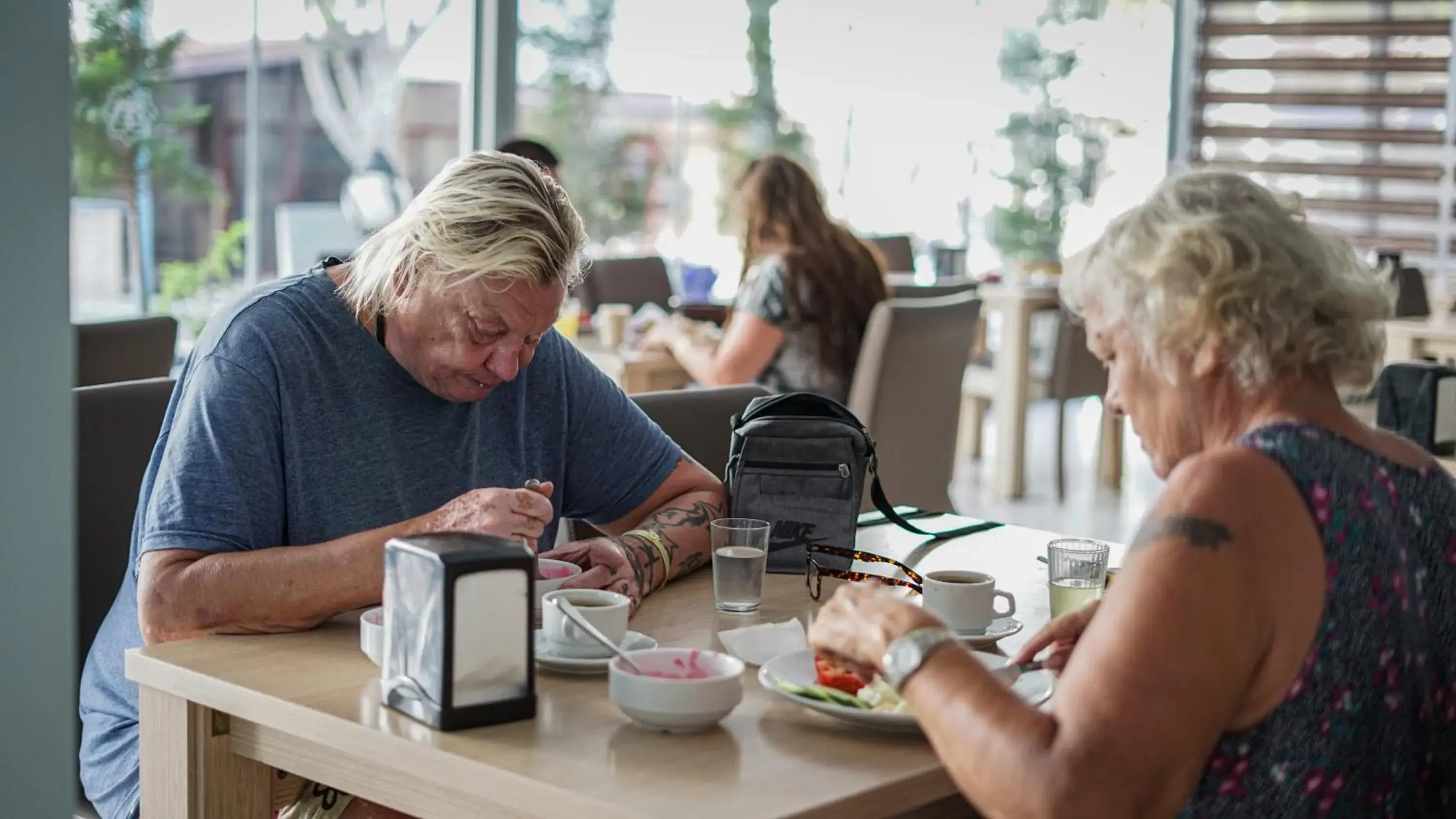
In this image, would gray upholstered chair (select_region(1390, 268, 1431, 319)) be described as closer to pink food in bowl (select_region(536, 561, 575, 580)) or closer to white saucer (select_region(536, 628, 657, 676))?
pink food in bowl (select_region(536, 561, 575, 580))

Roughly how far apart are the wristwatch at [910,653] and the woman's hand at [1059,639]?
1.04ft

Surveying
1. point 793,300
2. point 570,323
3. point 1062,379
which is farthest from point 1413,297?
point 570,323

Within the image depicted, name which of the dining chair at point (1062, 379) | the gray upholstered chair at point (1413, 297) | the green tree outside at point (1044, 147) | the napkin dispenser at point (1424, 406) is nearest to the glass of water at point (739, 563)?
the napkin dispenser at point (1424, 406)

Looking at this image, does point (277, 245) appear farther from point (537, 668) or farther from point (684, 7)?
point (537, 668)

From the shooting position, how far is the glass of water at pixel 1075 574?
1717 mm

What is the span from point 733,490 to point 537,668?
54 centimetres

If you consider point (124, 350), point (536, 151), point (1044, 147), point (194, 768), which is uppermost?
point (1044, 147)

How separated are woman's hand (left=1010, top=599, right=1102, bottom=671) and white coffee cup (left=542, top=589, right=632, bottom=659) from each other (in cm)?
37

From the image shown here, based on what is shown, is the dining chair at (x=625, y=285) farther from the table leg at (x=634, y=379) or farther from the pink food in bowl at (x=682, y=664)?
the pink food in bowl at (x=682, y=664)

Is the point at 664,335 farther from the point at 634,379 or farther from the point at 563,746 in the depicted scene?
the point at 563,746

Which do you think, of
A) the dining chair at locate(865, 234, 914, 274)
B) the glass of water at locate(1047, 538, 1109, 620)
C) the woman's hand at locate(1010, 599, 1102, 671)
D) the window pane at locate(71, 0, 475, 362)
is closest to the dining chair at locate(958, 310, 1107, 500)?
the dining chair at locate(865, 234, 914, 274)

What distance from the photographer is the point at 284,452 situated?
170 cm

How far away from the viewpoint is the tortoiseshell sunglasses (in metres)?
1.80

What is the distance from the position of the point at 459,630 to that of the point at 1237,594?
59 centimetres
